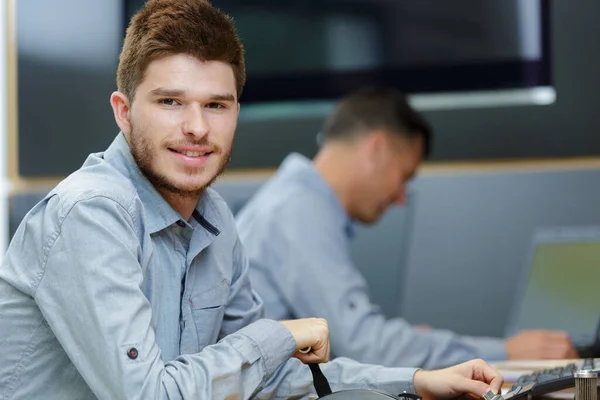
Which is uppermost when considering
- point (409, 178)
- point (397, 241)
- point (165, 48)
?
point (165, 48)

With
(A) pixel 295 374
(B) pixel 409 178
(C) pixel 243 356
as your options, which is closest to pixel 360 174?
(B) pixel 409 178

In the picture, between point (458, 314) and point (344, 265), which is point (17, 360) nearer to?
point (344, 265)

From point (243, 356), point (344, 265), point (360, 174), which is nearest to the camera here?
point (243, 356)

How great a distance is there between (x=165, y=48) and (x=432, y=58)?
5.42 ft

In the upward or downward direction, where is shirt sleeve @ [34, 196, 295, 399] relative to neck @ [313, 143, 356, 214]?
upward

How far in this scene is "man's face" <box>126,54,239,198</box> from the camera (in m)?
1.26

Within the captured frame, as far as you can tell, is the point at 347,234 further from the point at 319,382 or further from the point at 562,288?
the point at 319,382

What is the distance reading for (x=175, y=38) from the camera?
1.26 metres

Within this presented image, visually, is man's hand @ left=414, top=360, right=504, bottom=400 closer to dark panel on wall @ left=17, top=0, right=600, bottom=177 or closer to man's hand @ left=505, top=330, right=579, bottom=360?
man's hand @ left=505, top=330, right=579, bottom=360

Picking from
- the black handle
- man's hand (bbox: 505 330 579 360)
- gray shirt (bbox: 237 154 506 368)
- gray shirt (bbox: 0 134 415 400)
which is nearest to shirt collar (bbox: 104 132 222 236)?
gray shirt (bbox: 0 134 415 400)

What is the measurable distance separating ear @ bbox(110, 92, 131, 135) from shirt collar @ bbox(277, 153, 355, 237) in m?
1.20

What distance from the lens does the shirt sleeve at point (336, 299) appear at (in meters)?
2.23

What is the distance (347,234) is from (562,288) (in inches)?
21.9

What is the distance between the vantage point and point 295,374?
1.41 metres
